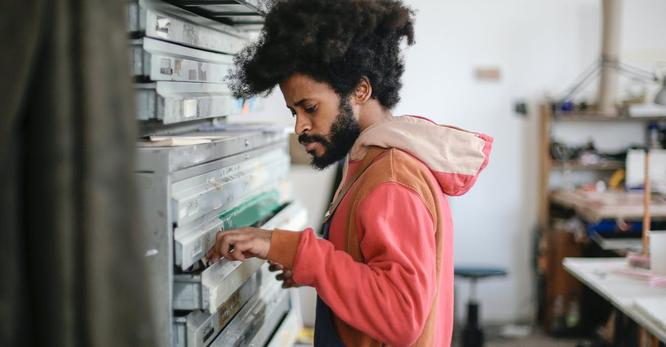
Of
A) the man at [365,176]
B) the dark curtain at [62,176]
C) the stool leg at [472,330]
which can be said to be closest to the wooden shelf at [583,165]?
the stool leg at [472,330]

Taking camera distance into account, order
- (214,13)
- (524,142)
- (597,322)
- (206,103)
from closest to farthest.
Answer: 1. (206,103)
2. (214,13)
3. (597,322)
4. (524,142)

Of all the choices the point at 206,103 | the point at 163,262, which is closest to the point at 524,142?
the point at 206,103

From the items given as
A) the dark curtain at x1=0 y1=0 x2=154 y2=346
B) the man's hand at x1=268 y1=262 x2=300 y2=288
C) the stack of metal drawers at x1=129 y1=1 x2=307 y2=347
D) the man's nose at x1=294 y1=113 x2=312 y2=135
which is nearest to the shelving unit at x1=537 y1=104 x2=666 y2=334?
the stack of metal drawers at x1=129 y1=1 x2=307 y2=347

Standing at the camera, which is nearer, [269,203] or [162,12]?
[162,12]

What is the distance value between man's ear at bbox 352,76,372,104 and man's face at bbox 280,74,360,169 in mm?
32

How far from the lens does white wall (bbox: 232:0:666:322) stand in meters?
4.97

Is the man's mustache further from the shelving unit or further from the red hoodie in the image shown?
the shelving unit

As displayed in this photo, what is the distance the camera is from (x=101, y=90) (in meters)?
0.66

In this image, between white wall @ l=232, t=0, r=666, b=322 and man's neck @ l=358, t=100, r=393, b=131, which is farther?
white wall @ l=232, t=0, r=666, b=322

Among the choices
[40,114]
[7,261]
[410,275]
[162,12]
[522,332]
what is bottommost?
[522,332]

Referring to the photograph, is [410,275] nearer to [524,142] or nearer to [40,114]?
[40,114]

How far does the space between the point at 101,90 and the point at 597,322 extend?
15.6 feet

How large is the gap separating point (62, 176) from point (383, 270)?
0.67m

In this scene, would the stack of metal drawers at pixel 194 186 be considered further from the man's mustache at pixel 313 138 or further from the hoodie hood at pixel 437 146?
the hoodie hood at pixel 437 146
